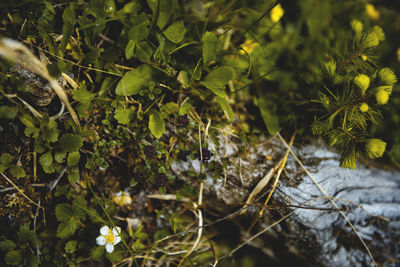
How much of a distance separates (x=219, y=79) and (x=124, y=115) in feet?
2.10

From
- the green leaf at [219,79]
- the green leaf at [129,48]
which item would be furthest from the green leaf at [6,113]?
the green leaf at [219,79]

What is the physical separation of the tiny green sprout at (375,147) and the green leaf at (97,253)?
5.26ft

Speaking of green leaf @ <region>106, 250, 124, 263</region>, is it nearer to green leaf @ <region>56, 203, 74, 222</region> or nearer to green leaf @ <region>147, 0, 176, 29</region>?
green leaf @ <region>56, 203, 74, 222</region>

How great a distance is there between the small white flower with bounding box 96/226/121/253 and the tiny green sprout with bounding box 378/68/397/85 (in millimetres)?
1700

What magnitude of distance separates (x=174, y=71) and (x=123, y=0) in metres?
0.57

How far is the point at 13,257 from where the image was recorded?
1.29m

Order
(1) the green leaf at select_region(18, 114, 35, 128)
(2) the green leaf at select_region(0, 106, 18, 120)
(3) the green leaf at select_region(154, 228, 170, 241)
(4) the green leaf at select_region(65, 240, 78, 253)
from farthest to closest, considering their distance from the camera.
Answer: (3) the green leaf at select_region(154, 228, 170, 241) → (4) the green leaf at select_region(65, 240, 78, 253) → (1) the green leaf at select_region(18, 114, 35, 128) → (2) the green leaf at select_region(0, 106, 18, 120)

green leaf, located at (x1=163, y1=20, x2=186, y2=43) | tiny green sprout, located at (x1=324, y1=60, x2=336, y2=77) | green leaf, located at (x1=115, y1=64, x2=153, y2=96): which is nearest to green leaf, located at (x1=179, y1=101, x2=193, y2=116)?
green leaf, located at (x1=115, y1=64, x2=153, y2=96)

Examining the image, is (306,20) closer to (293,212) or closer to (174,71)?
(174,71)

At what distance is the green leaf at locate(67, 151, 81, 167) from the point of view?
1.34 metres

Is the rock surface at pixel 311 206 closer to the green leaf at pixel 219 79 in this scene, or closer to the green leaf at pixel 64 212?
the green leaf at pixel 219 79

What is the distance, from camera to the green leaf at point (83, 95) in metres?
1.38

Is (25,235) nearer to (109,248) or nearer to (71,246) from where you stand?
(71,246)

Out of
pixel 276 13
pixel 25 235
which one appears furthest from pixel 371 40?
pixel 25 235
